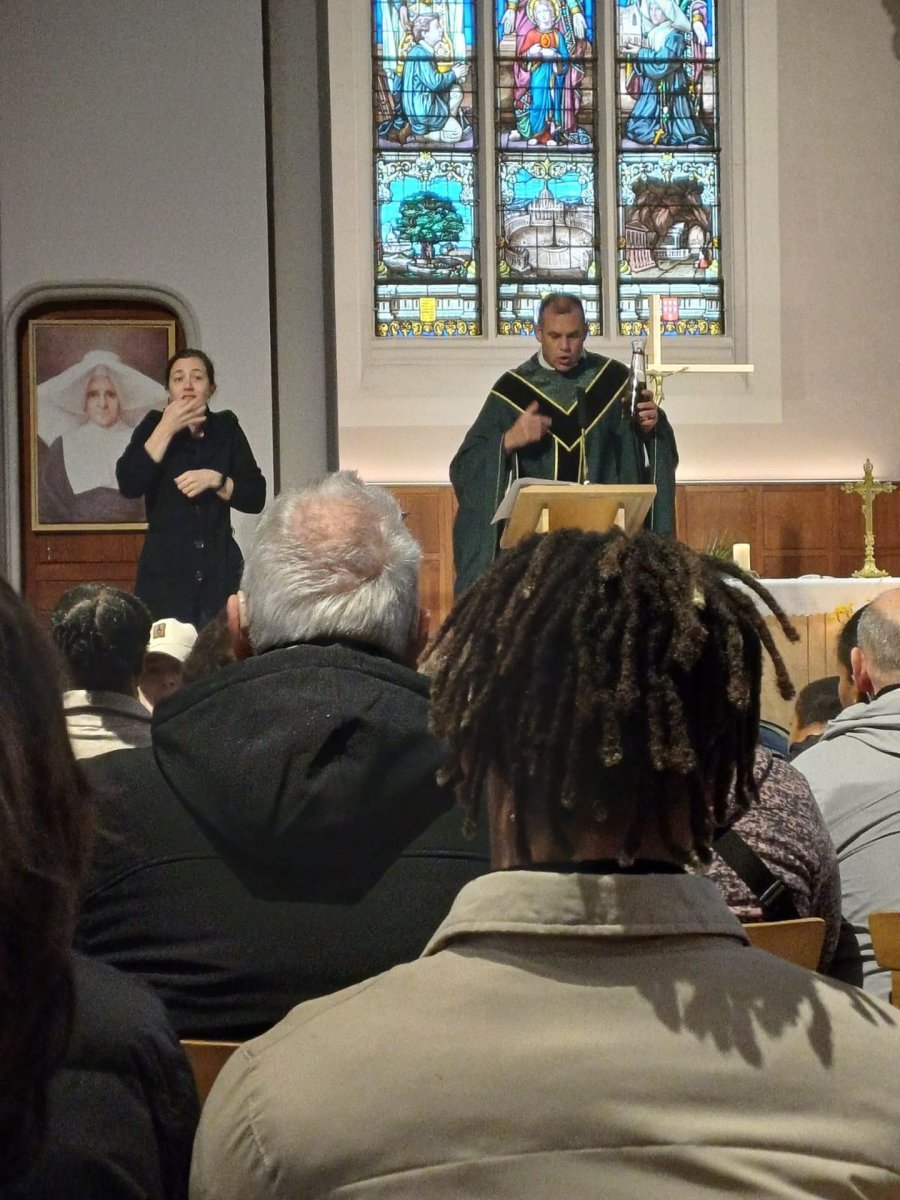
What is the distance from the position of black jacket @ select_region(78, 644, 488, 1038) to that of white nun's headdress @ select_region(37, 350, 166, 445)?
28.2ft

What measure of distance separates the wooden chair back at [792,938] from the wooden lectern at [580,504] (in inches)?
161

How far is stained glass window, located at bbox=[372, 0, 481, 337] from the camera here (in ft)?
40.9

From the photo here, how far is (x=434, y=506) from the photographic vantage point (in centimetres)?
1191

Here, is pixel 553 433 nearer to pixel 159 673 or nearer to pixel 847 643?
pixel 159 673

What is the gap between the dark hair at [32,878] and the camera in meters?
0.99

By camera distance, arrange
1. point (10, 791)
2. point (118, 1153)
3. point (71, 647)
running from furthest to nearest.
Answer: point (71, 647) → point (118, 1153) → point (10, 791)

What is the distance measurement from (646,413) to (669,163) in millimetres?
5062

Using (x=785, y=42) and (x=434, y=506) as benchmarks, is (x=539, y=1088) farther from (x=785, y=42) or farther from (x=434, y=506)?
(x=785, y=42)

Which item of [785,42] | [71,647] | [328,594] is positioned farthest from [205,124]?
[328,594]

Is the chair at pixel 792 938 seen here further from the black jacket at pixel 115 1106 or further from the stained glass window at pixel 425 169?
the stained glass window at pixel 425 169

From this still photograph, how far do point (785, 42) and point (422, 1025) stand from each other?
12.6m

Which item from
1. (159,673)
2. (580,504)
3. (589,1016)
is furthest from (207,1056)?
(580,504)

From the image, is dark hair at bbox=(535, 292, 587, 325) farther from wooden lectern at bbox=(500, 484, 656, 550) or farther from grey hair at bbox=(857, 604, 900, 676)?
grey hair at bbox=(857, 604, 900, 676)

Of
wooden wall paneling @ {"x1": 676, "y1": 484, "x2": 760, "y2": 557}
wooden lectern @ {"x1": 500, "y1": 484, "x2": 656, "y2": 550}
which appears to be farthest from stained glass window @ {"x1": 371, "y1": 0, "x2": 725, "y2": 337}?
wooden lectern @ {"x1": 500, "y1": 484, "x2": 656, "y2": 550}
